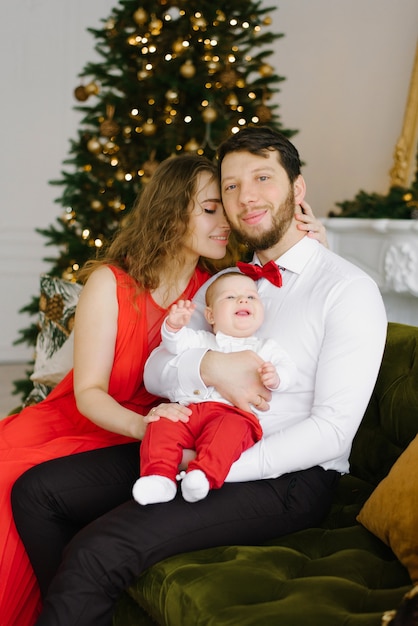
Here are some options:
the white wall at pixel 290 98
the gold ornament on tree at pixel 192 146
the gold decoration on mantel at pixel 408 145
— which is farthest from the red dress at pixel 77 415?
the white wall at pixel 290 98

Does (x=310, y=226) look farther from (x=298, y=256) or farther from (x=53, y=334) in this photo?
(x=53, y=334)

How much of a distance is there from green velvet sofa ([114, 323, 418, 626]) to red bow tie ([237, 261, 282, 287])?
1.57ft

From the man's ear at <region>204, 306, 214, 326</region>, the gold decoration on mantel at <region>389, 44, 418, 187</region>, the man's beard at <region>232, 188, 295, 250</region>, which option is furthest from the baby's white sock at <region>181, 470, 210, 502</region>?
the gold decoration on mantel at <region>389, 44, 418, 187</region>

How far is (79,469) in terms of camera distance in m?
1.92

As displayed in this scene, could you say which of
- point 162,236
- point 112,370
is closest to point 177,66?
point 162,236

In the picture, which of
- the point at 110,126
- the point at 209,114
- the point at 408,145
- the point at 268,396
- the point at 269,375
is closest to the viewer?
the point at 269,375

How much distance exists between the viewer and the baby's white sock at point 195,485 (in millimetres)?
1609

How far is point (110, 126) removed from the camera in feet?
12.7

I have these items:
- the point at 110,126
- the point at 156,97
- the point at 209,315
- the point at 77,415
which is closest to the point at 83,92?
the point at 110,126

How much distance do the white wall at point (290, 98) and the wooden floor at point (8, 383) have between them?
136mm

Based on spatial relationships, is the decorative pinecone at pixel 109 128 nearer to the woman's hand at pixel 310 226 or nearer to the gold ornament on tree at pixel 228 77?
the gold ornament on tree at pixel 228 77

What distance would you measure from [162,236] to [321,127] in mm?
3589

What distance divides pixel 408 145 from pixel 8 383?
3.69m

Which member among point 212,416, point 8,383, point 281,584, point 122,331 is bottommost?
point 8,383
